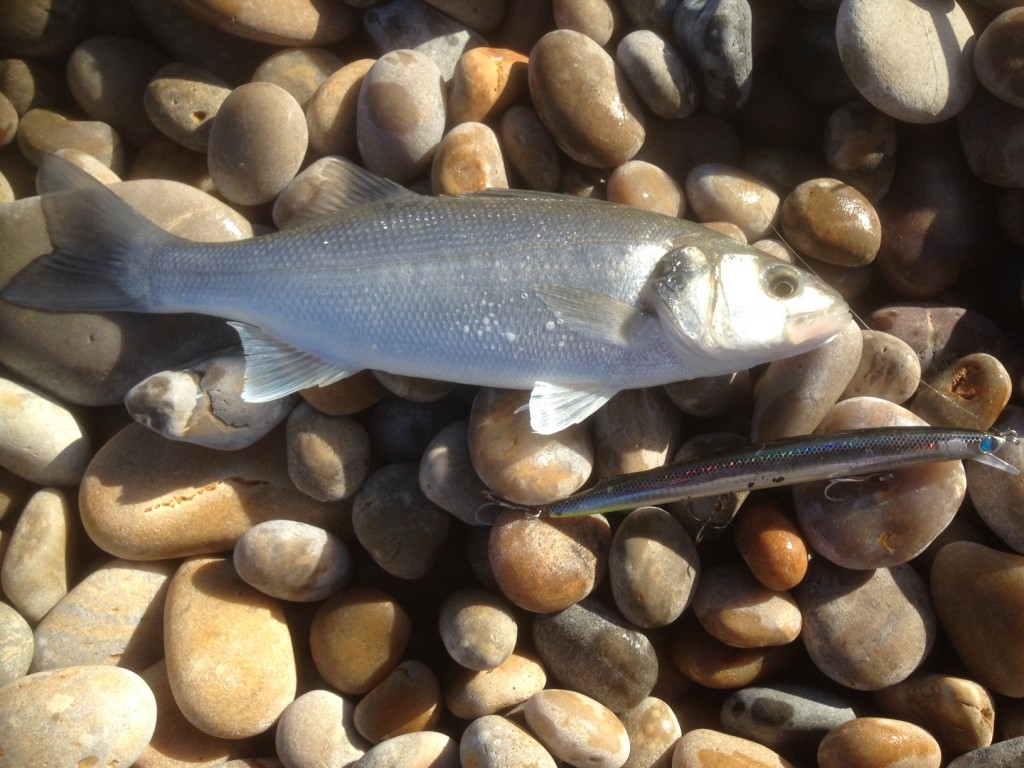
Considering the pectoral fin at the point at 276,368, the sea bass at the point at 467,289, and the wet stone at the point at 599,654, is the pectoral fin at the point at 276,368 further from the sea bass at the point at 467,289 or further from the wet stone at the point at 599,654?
the wet stone at the point at 599,654

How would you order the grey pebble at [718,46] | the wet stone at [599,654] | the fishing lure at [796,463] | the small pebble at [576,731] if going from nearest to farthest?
1. the fishing lure at [796,463]
2. the small pebble at [576,731]
3. the wet stone at [599,654]
4. the grey pebble at [718,46]

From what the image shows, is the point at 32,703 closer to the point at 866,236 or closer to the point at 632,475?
the point at 632,475

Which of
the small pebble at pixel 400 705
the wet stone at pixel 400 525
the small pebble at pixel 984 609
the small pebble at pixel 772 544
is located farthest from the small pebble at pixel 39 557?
the small pebble at pixel 984 609

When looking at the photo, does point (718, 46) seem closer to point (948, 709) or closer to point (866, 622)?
point (866, 622)

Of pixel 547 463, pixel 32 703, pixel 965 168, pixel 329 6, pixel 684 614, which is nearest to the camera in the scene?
pixel 32 703

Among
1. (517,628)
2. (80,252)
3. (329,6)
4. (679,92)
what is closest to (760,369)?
(679,92)
